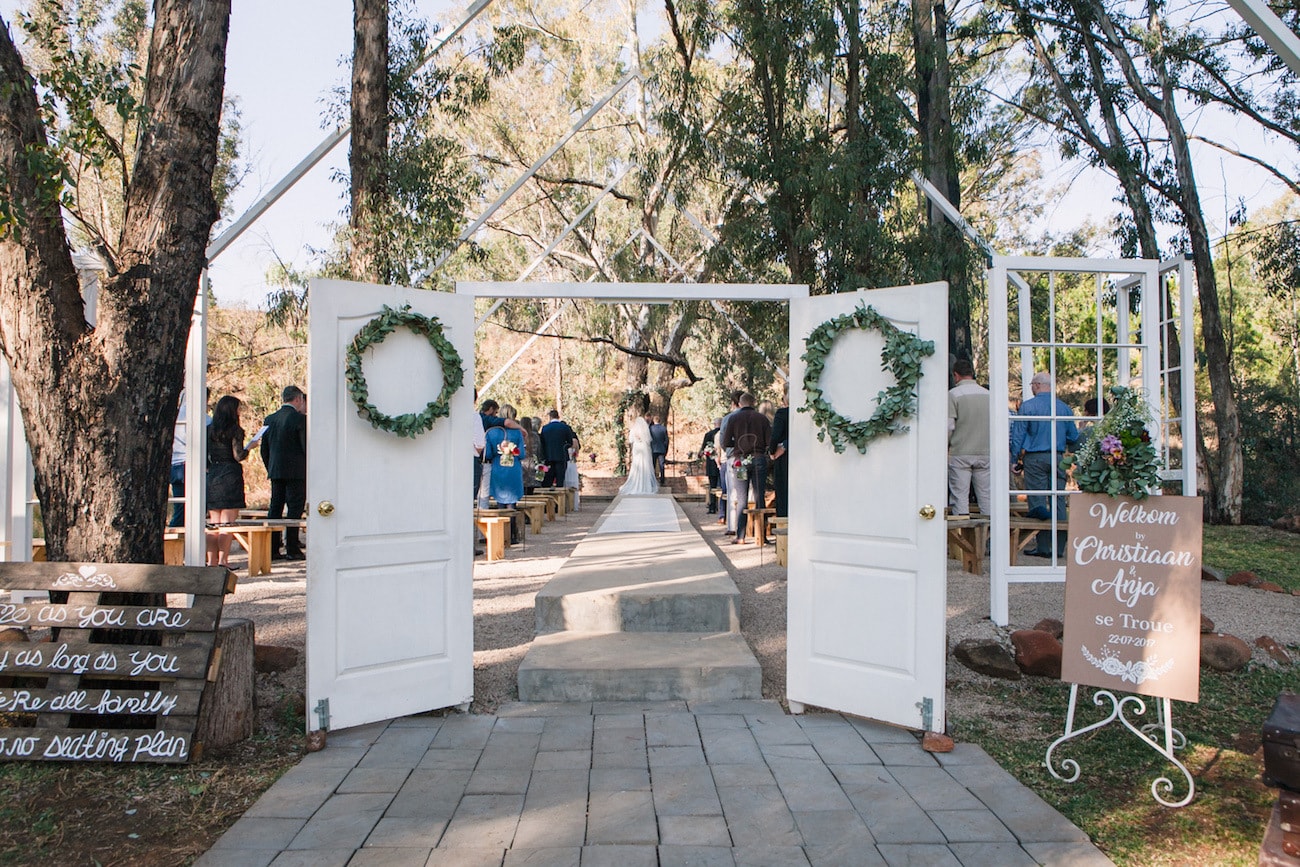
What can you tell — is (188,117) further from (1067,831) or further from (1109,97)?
(1109,97)

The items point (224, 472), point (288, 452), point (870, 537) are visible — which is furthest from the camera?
point (288, 452)

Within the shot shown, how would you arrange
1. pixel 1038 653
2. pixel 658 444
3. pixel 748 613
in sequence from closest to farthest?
pixel 1038 653, pixel 748 613, pixel 658 444

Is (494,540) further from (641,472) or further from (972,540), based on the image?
(641,472)

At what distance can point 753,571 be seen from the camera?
1009 centimetres

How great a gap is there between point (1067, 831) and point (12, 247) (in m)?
5.28

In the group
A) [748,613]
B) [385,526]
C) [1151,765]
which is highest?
[385,526]

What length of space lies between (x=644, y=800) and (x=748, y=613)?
156 inches

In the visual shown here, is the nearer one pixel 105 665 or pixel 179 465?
pixel 105 665

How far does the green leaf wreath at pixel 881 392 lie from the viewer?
466cm

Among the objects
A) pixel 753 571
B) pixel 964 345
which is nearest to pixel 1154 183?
pixel 964 345

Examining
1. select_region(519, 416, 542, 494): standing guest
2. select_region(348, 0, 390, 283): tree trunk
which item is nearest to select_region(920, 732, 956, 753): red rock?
select_region(348, 0, 390, 283): tree trunk

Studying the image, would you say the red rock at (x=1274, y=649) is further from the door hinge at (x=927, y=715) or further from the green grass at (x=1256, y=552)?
the door hinge at (x=927, y=715)

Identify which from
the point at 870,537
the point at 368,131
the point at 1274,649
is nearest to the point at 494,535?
the point at 368,131

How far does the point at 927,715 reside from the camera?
462 centimetres
